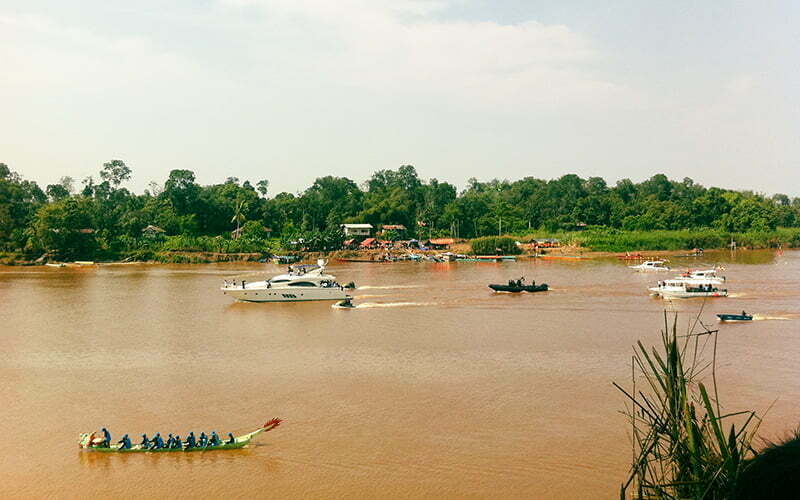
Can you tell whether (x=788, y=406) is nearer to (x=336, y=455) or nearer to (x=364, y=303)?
(x=336, y=455)

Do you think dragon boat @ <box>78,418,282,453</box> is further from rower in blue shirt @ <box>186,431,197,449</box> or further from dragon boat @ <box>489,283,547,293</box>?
dragon boat @ <box>489,283,547,293</box>

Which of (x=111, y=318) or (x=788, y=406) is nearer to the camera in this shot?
(x=788, y=406)

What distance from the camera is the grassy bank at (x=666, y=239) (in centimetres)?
7288

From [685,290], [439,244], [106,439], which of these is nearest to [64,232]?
[439,244]

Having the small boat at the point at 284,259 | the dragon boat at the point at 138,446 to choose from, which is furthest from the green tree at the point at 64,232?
the dragon boat at the point at 138,446

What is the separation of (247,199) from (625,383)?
222ft

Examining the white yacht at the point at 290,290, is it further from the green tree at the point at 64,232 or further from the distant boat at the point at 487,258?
the green tree at the point at 64,232

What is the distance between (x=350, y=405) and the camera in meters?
16.8

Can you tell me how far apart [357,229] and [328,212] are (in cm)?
740

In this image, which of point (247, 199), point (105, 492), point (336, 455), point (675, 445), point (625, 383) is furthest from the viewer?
point (247, 199)

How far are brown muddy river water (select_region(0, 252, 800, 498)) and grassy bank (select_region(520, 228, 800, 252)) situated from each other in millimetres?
36098

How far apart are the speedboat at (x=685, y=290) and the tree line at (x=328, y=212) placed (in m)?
40.1

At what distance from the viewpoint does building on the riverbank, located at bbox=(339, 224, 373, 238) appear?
77000mm

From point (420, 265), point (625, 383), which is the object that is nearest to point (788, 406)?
point (625, 383)
